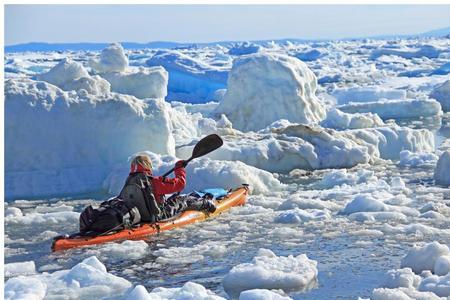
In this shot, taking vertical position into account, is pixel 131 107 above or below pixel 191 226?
above

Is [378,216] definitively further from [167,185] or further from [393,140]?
[393,140]

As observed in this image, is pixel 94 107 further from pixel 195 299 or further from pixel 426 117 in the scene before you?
pixel 426 117

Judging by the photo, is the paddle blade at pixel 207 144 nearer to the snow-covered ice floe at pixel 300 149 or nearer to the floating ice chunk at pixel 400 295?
the snow-covered ice floe at pixel 300 149

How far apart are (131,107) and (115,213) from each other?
3979mm

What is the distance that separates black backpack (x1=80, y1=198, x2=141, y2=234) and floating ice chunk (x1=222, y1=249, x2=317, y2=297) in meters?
2.00

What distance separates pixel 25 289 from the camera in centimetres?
502

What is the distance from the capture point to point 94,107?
432 inches

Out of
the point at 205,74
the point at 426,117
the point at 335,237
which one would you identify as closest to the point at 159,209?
the point at 335,237

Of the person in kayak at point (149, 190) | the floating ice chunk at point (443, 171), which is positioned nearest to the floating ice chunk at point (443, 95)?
the floating ice chunk at point (443, 171)

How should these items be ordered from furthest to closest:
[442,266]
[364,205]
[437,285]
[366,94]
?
1. [366,94]
2. [364,205]
3. [442,266]
4. [437,285]

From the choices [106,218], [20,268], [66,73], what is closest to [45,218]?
[106,218]

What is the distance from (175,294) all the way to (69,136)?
20.5ft

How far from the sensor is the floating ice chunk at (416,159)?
39.4 ft

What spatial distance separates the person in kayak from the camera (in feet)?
24.0
